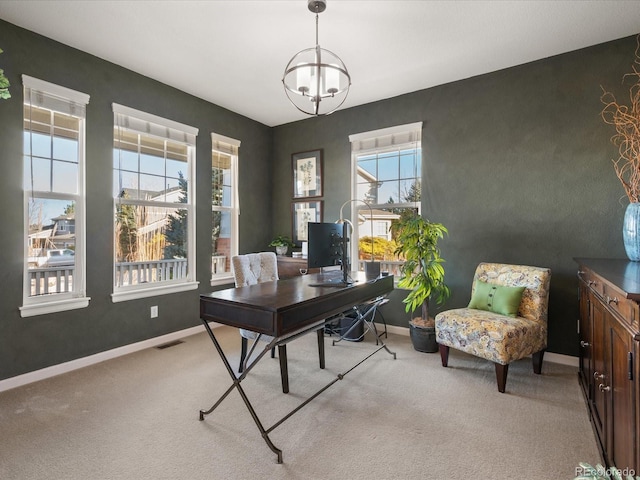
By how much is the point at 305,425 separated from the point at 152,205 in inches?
112

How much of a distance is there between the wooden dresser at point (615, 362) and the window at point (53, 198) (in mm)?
3815

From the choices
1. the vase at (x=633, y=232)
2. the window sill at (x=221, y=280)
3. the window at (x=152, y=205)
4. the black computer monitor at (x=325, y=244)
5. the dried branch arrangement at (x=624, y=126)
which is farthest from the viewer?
the window sill at (x=221, y=280)

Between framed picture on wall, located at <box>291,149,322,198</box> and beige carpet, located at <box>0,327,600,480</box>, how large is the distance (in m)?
2.52

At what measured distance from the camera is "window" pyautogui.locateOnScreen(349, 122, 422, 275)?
3980 mm

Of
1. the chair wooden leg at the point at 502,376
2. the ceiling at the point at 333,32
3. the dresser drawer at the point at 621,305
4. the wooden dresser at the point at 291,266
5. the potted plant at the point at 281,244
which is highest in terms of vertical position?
the ceiling at the point at 333,32

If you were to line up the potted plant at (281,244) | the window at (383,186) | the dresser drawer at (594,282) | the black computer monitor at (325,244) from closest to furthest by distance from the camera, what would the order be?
the dresser drawer at (594,282)
the black computer monitor at (325,244)
the window at (383,186)
the potted plant at (281,244)

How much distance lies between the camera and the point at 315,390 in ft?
8.36

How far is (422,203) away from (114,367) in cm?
358

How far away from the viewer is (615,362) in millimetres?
1416

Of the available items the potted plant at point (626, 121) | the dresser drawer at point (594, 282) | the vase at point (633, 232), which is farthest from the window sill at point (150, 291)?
the potted plant at point (626, 121)

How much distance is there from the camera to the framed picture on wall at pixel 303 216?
4726 millimetres

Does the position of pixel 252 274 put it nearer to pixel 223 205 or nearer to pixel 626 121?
pixel 223 205

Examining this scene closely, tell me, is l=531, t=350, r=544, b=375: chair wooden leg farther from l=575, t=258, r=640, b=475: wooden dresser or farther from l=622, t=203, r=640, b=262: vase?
l=622, t=203, r=640, b=262: vase

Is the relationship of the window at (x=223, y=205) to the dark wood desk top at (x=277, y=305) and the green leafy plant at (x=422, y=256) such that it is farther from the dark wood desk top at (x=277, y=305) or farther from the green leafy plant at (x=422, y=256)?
the green leafy plant at (x=422, y=256)
